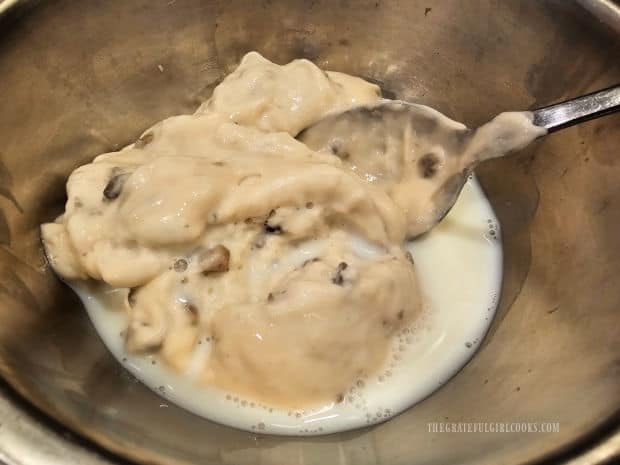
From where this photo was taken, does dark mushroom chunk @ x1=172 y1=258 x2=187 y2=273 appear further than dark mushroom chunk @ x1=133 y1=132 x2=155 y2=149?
No

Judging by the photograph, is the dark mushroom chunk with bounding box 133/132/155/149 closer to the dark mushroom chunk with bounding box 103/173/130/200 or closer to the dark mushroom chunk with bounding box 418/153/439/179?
the dark mushroom chunk with bounding box 103/173/130/200

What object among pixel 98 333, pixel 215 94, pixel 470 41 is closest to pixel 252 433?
pixel 98 333

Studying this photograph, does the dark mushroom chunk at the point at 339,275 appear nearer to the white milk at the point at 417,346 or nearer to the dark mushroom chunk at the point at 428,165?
the white milk at the point at 417,346

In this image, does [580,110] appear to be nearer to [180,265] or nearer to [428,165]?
[428,165]

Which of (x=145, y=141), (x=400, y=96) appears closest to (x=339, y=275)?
(x=145, y=141)

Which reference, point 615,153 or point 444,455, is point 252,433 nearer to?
point 444,455

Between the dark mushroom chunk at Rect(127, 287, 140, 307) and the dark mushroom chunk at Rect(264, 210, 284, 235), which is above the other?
the dark mushroom chunk at Rect(264, 210, 284, 235)

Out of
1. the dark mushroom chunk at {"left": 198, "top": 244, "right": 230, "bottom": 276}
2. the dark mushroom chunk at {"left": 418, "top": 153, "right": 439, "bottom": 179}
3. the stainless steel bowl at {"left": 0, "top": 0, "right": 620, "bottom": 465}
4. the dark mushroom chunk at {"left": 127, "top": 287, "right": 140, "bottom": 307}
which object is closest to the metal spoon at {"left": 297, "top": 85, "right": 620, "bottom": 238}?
the dark mushroom chunk at {"left": 418, "top": 153, "right": 439, "bottom": 179}
